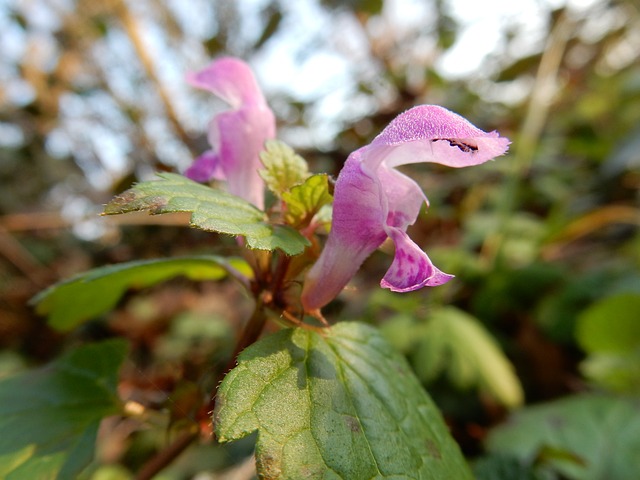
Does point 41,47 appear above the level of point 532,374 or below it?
above

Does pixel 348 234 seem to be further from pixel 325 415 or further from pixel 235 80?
pixel 235 80

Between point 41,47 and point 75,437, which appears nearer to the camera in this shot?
point 75,437

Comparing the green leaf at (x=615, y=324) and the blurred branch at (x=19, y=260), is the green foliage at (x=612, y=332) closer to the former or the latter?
the green leaf at (x=615, y=324)

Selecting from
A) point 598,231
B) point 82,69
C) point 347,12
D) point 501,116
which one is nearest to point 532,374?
point 598,231

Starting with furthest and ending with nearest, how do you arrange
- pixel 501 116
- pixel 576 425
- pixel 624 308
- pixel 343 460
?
pixel 501 116
pixel 624 308
pixel 576 425
pixel 343 460

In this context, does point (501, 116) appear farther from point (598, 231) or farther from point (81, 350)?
point (81, 350)

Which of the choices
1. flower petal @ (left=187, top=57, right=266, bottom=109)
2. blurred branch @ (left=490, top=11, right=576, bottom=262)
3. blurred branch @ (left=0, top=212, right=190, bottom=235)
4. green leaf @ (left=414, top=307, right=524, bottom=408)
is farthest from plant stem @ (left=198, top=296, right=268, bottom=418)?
blurred branch @ (left=490, top=11, right=576, bottom=262)

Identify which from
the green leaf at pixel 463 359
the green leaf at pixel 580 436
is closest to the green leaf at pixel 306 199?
the green leaf at pixel 580 436
